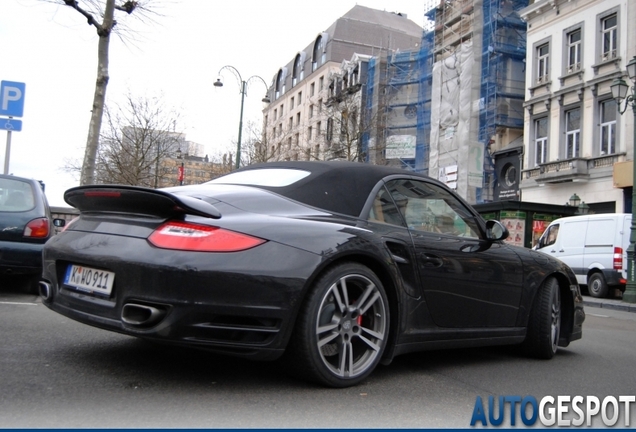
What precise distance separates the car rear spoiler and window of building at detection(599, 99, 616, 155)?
2596 cm

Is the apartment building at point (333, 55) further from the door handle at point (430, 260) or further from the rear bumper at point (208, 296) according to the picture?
the rear bumper at point (208, 296)

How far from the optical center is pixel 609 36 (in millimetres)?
26891

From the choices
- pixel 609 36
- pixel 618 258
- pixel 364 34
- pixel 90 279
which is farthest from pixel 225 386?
pixel 364 34

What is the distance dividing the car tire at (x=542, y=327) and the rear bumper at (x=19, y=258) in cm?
516

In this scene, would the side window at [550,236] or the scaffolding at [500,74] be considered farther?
the scaffolding at [500,74]

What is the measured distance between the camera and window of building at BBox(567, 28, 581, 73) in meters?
28.6

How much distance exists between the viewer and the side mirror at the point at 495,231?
15.8 feet

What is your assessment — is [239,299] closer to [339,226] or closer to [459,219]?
[339,226]

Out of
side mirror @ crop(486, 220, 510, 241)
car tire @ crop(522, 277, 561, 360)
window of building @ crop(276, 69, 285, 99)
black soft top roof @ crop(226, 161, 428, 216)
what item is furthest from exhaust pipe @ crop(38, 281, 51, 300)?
window of building @ crop(276, 69, 285, 99)

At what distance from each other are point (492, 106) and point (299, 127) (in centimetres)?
3757

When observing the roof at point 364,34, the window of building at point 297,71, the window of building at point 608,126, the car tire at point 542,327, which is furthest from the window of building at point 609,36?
the window of building at point 297,71

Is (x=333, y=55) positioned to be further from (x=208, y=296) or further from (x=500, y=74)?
(x=208, y=296)

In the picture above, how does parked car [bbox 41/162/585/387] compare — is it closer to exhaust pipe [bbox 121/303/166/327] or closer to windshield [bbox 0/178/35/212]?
exhaust pipe [bbox 121/303/166/327]

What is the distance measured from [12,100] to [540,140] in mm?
24340
